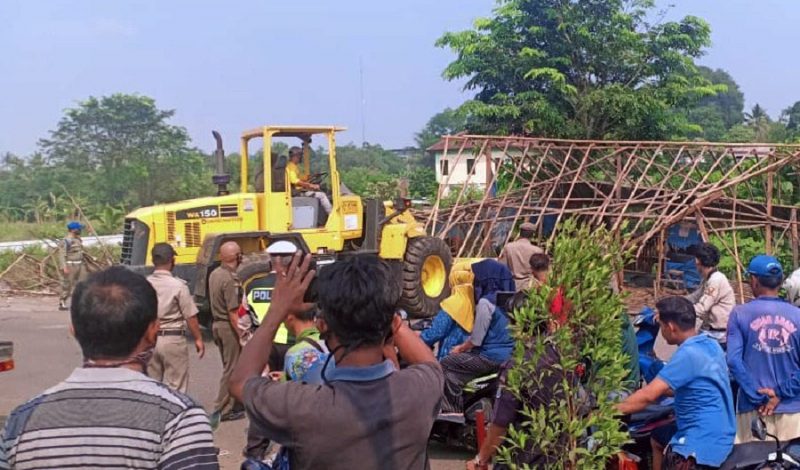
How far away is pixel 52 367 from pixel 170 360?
449 centimetres

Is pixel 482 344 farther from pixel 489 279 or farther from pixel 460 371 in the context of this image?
pixel 489 279

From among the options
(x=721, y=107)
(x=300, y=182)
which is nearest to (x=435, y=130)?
(x=721, y=107)

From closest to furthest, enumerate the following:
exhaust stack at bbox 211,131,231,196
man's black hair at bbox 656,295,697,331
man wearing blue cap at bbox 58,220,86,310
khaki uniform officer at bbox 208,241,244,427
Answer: man's black hair at bbox 656,295,697,331 < khaki uniform officer at bbox 208,241,244,427 < exhaust stack at bbox 211,131,231,196 < man wearing blue cap at bbox 58,220,86,310

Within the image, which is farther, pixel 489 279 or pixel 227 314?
pixel 227 314

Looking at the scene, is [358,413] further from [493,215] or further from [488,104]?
[488,104]

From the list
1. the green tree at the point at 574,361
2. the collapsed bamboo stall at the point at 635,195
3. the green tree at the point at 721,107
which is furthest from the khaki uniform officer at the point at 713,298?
the green tree at the point at 721,107

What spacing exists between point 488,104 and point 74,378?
20.5 m

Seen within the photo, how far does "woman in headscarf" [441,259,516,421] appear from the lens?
19.3 feet

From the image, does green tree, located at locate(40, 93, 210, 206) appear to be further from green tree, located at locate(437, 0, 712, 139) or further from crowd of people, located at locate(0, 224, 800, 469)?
crowd of people, located at locate(0, 224, 800, 469)

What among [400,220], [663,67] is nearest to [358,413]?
[400,220]

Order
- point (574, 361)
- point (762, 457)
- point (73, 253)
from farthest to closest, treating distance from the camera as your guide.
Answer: point (73, 253) < point (762, 457) < point (574, 361)

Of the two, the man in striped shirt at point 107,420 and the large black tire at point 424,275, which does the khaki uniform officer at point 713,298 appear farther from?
the large black tire at point 424,275

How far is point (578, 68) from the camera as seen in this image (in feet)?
73.0

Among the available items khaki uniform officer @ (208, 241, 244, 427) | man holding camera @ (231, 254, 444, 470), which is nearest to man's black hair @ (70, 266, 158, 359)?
man holding camera @ (231, 254, 444, 470)
